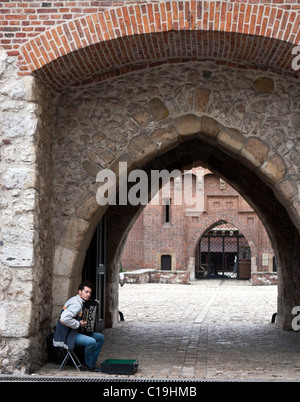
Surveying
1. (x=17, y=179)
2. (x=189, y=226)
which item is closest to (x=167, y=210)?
(x=189, y=226)

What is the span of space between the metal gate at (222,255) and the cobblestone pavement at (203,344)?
16123mm

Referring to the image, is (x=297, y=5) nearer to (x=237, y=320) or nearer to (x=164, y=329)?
(x=164, y=329)

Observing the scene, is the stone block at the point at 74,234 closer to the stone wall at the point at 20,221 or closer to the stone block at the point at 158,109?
the stone wall at the point at 20,221

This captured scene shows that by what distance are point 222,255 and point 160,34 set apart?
27.2m

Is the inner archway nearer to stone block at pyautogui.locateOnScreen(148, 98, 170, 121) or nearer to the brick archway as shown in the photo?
stone block at pyautogui.locateOnScreen(148, 98, 170, 121)

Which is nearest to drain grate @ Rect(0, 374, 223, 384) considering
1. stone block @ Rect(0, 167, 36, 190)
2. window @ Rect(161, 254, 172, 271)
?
stone block @ Rect(0, 167, 36, 190)

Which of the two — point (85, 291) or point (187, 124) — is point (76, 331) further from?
point (187, 124)

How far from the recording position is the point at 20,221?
20.0 ft

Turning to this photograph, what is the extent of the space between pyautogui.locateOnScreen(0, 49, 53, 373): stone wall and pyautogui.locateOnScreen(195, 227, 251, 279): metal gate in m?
23.8

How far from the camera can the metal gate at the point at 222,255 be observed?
30.1m

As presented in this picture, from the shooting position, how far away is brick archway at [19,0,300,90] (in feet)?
19.2

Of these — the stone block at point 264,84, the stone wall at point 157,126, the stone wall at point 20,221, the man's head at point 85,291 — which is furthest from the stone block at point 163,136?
the man's head at point 85,291

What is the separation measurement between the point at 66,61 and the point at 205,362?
150 inches

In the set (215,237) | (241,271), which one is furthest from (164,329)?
(215,237)
